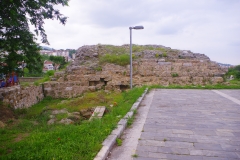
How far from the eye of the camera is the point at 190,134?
14.2ft

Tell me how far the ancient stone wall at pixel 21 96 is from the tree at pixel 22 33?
2.24 metres

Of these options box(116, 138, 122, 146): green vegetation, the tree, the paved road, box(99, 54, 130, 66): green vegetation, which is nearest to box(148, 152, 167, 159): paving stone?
the paved road

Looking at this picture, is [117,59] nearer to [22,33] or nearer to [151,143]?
[22,33]

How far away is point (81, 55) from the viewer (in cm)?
1666

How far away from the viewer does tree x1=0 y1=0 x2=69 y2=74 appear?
15.1 feet

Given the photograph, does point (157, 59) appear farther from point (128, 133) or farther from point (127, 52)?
point (128, 133)

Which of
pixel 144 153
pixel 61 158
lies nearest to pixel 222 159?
pixel 144 153

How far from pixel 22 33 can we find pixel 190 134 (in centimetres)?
591

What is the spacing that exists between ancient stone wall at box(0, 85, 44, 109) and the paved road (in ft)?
21.6

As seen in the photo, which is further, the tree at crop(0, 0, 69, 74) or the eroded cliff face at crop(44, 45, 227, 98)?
the eroded cliff face at crop(44, 45, 227, 98)

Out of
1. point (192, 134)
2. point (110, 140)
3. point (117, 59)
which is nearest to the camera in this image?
point (110, 140)

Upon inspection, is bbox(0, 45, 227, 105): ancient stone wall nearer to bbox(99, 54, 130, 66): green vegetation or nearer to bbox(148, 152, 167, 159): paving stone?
bbox(99, 54, 130, 66): green vegetation

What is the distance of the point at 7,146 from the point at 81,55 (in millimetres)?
13258

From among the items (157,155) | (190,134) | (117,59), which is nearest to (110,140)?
(157,155)
